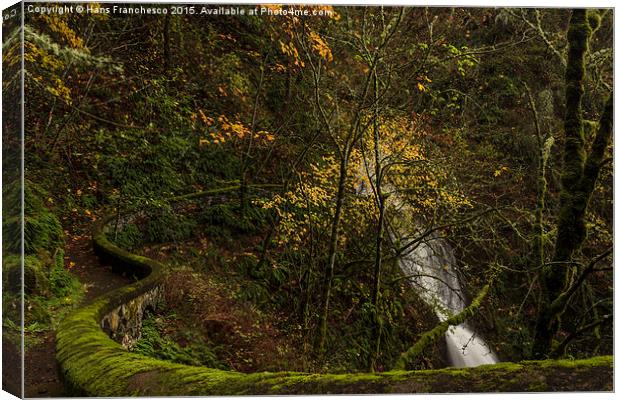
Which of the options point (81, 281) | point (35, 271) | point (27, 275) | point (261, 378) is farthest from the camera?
point (81, 281)

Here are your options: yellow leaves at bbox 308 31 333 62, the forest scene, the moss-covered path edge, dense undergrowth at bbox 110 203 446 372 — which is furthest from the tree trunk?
the moss-covered path edge

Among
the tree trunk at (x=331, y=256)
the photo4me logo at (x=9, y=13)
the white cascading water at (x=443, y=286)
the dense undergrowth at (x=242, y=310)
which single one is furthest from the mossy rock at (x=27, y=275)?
the white cascading water at (x=443, y=286)

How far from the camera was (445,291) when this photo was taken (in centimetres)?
829

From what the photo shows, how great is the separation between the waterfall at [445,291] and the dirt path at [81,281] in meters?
4.09

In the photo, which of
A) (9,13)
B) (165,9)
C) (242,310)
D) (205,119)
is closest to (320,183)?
(205,119)

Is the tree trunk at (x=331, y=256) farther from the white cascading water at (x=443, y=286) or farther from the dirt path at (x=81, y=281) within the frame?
the dirt path at (x=81, y=281)

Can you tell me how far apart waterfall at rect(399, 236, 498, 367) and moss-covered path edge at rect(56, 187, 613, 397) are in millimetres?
3061

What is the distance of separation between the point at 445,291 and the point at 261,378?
416cm

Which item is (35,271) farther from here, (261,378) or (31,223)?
(261,378)

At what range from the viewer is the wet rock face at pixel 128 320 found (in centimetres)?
580

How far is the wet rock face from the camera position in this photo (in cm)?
580

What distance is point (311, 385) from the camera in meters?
4.87

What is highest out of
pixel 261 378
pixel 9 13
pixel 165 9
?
pixel 165 9

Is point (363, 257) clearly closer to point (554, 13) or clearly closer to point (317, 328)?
point (317, 328)
